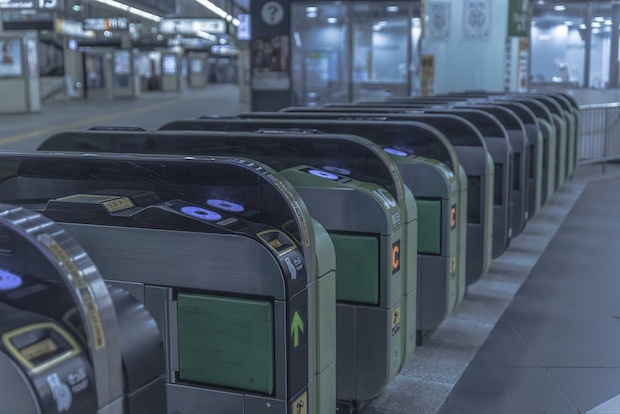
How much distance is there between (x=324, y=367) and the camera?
2840 millimetres

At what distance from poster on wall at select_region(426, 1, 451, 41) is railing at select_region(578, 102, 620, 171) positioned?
8.77ft

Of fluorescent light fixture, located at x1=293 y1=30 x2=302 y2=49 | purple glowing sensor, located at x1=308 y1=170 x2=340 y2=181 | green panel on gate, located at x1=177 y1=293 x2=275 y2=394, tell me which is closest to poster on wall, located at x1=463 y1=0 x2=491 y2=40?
fluorescent light fixture, located at x1=293 y1=30 x2=302 y2=49

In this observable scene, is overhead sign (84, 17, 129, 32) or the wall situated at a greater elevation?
overhead sign (84, 17, 129, 32)

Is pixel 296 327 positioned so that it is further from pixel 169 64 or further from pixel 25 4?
pixel 169 64

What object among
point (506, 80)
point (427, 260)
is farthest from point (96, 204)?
point (506, 80)

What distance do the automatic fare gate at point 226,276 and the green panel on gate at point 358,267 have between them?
62 centimetres

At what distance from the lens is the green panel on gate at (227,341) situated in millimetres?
2584

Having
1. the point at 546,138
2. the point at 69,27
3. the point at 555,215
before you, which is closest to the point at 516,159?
the point at 546,138

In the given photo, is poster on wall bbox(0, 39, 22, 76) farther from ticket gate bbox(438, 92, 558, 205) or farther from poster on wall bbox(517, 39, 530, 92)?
ticket gate bbox(438, 92, 558, 205)

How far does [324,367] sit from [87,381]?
1.28m

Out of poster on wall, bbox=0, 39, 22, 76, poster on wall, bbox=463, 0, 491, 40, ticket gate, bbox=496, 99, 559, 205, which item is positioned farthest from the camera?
poster on wall, bbox=0, 39, 22, 76

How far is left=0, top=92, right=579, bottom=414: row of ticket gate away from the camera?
1.72 m

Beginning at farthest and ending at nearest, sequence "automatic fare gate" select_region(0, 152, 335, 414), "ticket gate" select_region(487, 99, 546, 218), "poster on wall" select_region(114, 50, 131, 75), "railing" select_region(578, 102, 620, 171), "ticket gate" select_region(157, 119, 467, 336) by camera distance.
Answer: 1. "poster on wall" select_region(114, 50, 131, 75)
2. "railing" select_region(578, 102, 620, 171)
3. "ticket gate" select_region(487, 99, 546, 218)
4. "ticket gate" select_region(157, 119, 467, 336)
5. "automatic fare gate" select_region(0, 152, 335, 414)

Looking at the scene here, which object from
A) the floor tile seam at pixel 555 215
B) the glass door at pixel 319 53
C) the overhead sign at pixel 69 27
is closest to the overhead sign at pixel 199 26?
the overhead sign at pixel 69 27
